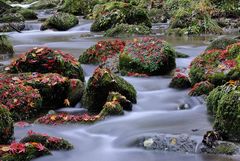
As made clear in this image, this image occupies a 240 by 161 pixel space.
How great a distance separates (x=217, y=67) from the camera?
9.34 meters

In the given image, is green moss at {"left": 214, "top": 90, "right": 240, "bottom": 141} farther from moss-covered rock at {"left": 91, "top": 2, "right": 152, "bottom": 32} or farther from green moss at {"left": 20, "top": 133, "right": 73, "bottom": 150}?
moss-covered rock at {"left": 91, "top": 2, "right": 152, "bottom": 32}

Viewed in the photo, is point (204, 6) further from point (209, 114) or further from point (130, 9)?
point (209, 114)

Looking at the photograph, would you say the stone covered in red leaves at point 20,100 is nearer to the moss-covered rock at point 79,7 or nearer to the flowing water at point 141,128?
the flowing water at point 141,128

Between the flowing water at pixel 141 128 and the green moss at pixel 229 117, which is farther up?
the green moss at pixel 229 117

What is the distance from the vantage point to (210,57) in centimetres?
980

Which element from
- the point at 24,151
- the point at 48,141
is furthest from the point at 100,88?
the point at 24,151

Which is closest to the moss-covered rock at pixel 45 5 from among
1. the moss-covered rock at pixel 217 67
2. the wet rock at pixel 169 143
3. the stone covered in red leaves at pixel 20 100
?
the moss-covered rock at pixel 217 67

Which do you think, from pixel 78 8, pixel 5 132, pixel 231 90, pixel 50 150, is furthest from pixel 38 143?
pixel 78 8

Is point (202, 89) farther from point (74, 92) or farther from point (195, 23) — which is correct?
point (195, 23)

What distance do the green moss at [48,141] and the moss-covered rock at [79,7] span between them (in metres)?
22.6

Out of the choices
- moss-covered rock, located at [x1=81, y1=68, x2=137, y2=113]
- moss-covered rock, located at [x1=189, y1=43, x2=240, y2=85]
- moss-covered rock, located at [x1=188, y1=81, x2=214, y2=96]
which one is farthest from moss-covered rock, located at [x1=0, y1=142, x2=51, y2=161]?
moss-covered rock, located at [x1=189, y1=43, x2=240, y2=85]

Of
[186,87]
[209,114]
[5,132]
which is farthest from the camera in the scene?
[186,87]

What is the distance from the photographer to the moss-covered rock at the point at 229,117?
6.41m

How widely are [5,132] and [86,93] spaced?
2322 millimetres
